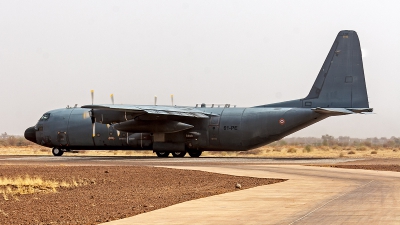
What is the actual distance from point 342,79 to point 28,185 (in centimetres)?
2833

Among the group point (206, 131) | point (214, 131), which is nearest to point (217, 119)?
point (214, 131)

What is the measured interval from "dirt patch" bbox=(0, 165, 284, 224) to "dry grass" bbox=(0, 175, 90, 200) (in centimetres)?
51

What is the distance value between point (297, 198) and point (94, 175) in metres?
13.8

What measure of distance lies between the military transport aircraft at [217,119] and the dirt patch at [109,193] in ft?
49.4

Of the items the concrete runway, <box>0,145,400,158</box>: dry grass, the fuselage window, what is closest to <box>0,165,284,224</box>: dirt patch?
the concrete runway

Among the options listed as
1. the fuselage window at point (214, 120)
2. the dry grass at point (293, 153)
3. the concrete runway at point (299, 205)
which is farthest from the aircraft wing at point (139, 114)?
the concrete runway at point (299, 205)

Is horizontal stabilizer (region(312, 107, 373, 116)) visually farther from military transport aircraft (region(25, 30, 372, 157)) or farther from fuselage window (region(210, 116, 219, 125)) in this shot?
fuselage window (region(210, 116, 219, 125))

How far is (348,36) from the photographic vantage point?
159 ft

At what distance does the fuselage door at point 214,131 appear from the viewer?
167ft

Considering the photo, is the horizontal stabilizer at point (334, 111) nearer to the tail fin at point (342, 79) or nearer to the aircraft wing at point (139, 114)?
the tail fin at point (342, 79)

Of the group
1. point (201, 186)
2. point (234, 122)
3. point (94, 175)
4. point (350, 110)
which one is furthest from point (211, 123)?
point (201, 186)

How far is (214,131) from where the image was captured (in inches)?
2008

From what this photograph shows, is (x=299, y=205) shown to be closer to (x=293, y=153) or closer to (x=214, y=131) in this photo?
(x=214, y=131)

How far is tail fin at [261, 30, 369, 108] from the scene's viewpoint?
4775 cm
